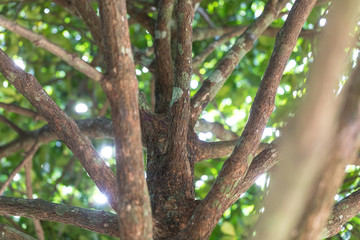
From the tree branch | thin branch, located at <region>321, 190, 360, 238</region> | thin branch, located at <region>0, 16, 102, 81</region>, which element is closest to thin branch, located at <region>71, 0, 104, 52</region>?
thin branch, located at <region>0, 16, 102, 81</region>

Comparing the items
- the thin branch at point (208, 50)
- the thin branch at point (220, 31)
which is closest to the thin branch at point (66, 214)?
the thin branch at point (208, 50)

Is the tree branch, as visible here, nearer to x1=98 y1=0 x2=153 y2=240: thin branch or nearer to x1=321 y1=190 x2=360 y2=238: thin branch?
x1=98 y1=0 x2=153 y2=240: thin branch

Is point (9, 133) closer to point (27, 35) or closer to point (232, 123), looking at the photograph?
point (232, 123)

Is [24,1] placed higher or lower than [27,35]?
higher

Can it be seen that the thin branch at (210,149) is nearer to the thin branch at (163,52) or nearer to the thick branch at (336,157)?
the thin branch at (163,52)

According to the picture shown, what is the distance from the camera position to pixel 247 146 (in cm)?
175

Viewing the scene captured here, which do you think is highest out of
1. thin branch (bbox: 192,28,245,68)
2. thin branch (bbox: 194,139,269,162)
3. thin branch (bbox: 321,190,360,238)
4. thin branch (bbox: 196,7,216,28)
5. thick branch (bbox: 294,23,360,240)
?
thin branch (bbox: 196,7,216,28)

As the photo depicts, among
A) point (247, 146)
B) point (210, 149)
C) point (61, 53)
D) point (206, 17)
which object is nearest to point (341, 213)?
point (247, 146)

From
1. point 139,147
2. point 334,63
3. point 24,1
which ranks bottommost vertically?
point 334,63

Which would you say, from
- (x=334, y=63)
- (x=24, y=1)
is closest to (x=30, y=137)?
(x=24, y=1)

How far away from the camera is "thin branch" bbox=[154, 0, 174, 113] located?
262cm

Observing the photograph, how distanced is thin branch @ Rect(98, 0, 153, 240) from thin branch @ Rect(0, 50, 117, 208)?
40 cm

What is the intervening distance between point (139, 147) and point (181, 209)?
56 cm

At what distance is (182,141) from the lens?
79.7 inches
